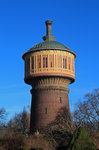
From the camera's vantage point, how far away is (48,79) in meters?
30.8

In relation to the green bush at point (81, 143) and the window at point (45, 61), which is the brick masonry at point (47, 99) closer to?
the window at point (45, 61)

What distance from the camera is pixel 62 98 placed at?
101 feet

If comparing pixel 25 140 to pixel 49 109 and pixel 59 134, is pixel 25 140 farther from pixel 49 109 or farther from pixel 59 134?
pixel 49 109

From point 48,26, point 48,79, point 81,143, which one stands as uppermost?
point 48,26

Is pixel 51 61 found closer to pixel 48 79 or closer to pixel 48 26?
pixel 48 79

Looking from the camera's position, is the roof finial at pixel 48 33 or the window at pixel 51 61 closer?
the window at pixel 51 61

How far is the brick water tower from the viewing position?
3028 cm

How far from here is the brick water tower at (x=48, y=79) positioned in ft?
99.3

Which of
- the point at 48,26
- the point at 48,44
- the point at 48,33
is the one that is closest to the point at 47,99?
the point at 48,44

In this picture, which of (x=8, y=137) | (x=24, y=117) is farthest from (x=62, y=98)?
(x=24, y=117)

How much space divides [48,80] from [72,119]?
4.23 m

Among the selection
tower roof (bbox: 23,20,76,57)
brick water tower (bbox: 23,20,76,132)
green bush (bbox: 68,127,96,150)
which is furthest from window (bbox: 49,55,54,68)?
green bush (bbox: 68,127,96,150)

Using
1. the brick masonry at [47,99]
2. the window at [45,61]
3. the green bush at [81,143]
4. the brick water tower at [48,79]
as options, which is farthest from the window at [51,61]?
the green bush at [81,143]

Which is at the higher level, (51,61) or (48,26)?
(48,26)
